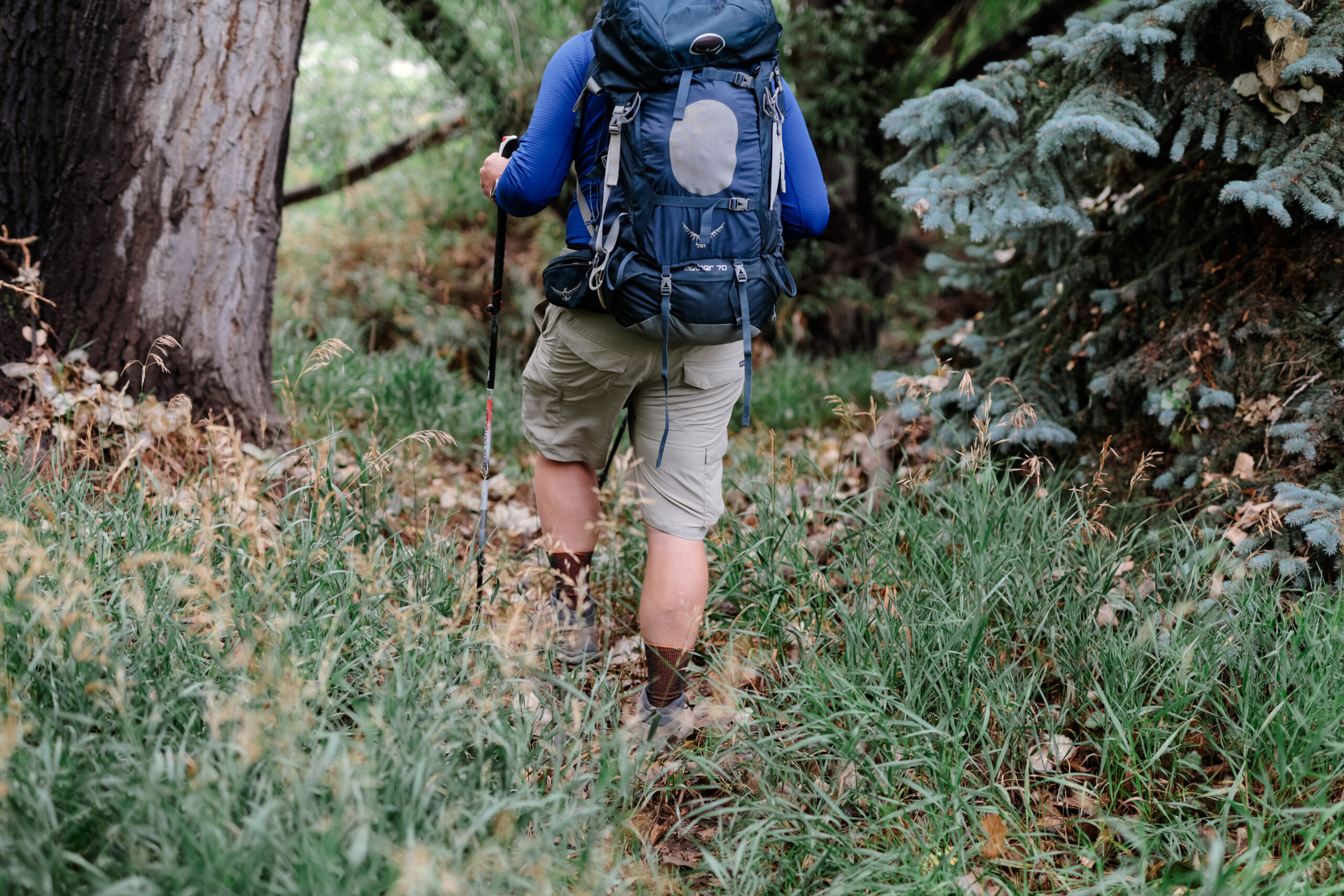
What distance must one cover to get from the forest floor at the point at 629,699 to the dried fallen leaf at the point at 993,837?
0.05 feet

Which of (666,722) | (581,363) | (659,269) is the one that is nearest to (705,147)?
(659,269)

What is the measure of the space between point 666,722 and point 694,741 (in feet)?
0.46

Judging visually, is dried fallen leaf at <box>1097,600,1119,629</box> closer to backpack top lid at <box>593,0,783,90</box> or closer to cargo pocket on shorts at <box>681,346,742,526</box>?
cargo pocket on shorts at <box>681,346,742,526</box>

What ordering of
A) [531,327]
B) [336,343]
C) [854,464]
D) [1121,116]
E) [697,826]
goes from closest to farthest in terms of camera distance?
[697,826], [336,343], [1121,116], [854,464], [531,327]

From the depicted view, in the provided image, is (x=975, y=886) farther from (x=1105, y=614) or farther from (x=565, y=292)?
(x=565, y=292)

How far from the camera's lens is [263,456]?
330 cm

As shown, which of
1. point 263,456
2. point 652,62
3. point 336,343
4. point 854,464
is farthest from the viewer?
point 854,464

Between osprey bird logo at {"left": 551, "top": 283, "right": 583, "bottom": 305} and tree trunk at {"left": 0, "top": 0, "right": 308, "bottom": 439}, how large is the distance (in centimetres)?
144

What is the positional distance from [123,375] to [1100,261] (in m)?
3.92

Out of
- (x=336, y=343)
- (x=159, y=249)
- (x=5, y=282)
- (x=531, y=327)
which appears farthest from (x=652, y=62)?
(x=531, y=327)

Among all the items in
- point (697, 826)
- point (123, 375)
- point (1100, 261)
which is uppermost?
point (1100, 261)

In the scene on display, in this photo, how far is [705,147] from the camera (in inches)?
85.7

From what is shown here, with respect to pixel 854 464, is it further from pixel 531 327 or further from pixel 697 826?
pixel 531 327

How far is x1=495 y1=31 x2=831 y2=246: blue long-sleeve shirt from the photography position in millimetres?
2303
